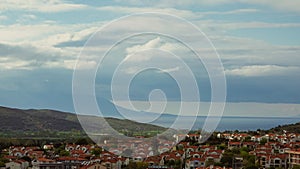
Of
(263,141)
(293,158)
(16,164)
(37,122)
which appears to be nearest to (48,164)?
(16,164)

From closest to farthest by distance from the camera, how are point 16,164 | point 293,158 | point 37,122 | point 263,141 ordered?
point 16,164 < point 293,158 < point 263,141 < point 37,122

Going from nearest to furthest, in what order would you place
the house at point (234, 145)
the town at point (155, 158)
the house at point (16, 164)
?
the house at point (16, 164) → the town at point (155, 158) → the house at point (234, 145)

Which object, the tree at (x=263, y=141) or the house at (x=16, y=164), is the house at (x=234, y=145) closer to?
the tree at (x=263, y=141)

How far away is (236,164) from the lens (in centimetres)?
2261

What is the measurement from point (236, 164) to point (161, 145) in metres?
5.51

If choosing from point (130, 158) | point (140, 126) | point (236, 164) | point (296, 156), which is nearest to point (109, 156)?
point (130, 158)

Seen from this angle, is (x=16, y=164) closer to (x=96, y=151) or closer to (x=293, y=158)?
(x=96, y=151)

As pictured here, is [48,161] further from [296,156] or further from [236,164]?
[296,156]

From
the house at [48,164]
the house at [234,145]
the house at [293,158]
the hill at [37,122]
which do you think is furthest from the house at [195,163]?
the hill at [37,122]

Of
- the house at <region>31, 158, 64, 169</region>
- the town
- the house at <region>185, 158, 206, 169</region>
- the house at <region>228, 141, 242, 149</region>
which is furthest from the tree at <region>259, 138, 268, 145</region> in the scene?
the house at <region>31, 158, 64, 169</region>

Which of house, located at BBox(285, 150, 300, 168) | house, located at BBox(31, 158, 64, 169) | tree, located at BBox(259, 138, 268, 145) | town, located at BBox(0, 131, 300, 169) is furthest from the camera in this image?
tree, located at BBox(259, 138, 268, 145)

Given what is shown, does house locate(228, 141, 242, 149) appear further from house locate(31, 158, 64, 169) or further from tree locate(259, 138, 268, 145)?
house locate(31, 158, 64, 169)

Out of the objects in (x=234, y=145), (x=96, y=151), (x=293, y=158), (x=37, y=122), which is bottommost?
(x=293, y=158)

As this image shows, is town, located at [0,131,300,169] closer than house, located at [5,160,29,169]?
No
